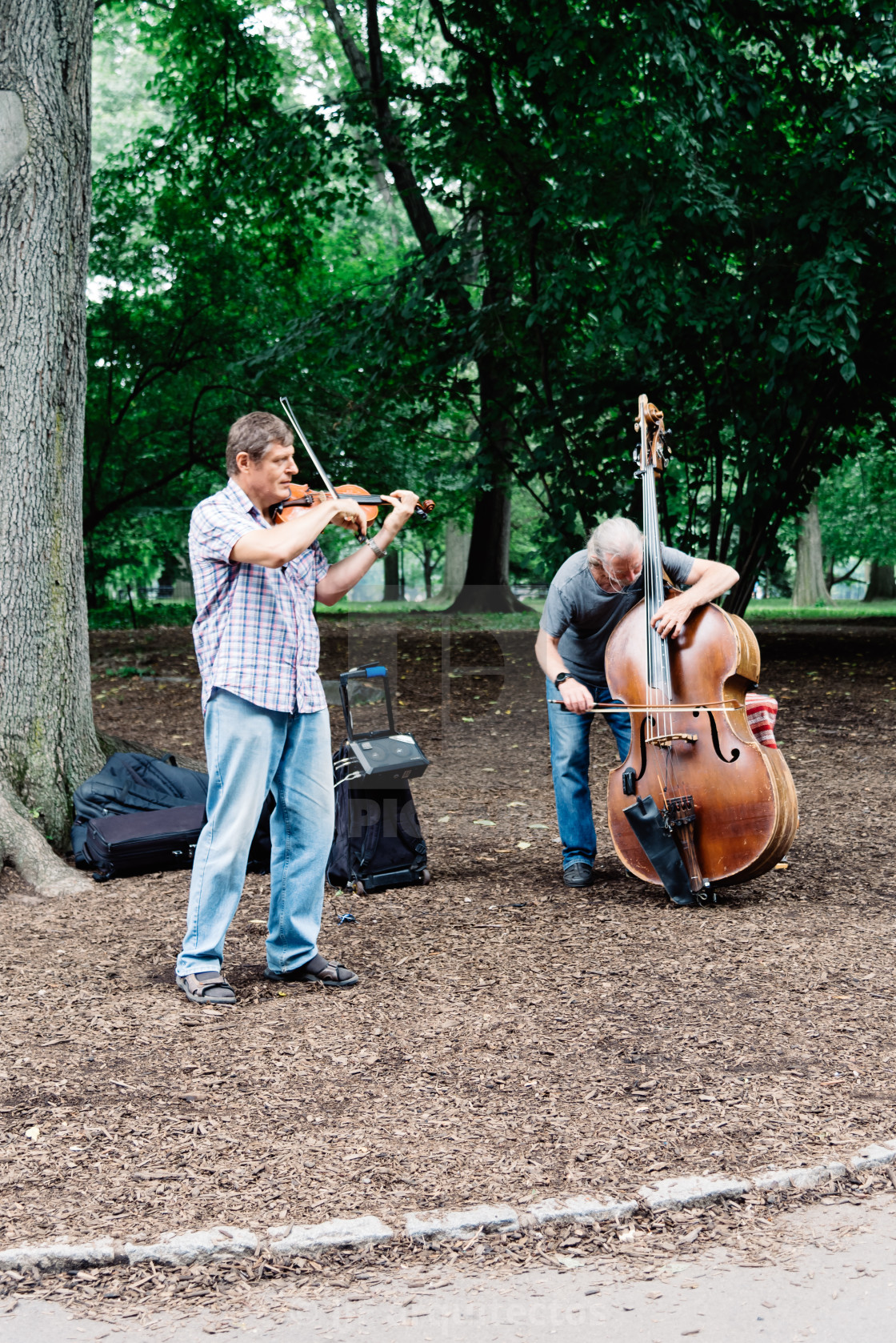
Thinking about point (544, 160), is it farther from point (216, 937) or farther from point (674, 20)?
point (216, 937)

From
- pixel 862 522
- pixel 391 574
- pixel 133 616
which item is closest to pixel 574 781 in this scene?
pixel 133 616

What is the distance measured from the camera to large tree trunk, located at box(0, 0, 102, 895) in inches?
234

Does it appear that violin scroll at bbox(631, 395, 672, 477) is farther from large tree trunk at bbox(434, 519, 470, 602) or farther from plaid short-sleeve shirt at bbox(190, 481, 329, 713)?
large tree trunk at bbox(434, 519, 470, 602)

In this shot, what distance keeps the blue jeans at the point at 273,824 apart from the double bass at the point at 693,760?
134cm

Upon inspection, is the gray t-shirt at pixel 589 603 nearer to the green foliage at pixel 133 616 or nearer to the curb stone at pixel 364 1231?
the curb stone at pixel 364 1231

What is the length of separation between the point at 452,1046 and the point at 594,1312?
49.9 inches

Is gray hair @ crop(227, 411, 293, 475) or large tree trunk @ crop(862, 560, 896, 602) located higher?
gray hair @ crop(227, 411, 293, 475)

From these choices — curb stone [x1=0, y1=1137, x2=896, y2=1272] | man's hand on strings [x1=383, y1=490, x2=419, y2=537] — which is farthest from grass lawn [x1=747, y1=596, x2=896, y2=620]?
curb stone [x1=0, y1=1137, x2=896, y2=1272]

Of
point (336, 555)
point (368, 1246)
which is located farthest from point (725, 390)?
point (336, 555)

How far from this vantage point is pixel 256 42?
539 inches

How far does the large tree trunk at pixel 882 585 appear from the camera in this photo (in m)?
33.3

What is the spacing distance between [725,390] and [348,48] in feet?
27.5

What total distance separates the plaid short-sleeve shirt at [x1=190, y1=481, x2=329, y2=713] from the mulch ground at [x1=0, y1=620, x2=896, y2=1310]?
1044 mm

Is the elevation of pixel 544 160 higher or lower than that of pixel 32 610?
higher
